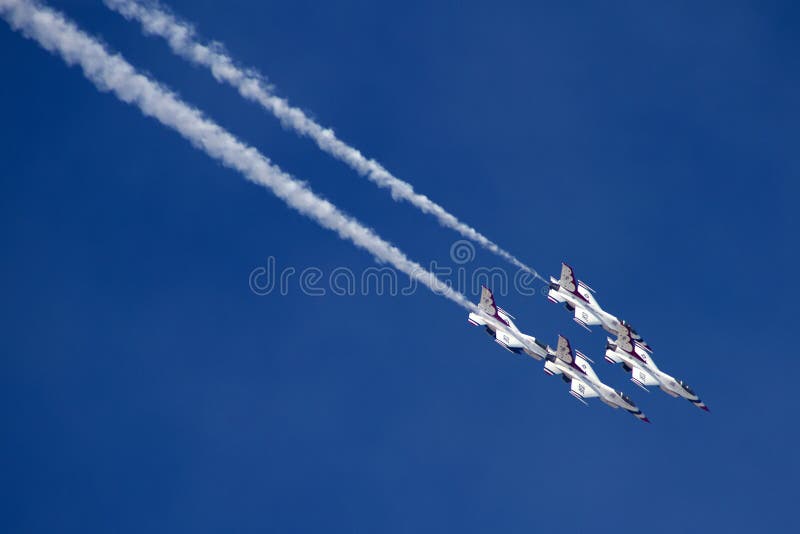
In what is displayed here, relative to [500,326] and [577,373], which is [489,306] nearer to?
[500,326]

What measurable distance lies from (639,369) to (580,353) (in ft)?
17.7

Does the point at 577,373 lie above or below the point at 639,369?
below

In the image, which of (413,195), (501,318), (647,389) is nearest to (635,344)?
(647,389)

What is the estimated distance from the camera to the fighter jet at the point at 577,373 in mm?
137500

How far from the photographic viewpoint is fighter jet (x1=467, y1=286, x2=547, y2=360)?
136125mm

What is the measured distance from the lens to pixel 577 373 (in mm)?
138000

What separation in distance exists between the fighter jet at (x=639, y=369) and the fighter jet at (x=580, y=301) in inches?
39.7

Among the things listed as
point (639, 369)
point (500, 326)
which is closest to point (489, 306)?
point (500, 326)

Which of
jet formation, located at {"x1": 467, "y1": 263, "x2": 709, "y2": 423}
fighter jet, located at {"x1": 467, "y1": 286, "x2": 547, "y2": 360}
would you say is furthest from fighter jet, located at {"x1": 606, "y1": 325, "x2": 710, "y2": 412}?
fighter jet, located at {"x1": 467, "y1": 286, "x2": 547, "y2": 360}

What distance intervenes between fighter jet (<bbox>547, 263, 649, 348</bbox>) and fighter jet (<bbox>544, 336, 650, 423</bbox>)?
3841 millimetres

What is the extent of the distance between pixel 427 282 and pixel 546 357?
10.8m

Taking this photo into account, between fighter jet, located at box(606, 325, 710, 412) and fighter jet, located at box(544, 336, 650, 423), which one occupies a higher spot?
fighter jet, located at box(606, 325, 710, 412)

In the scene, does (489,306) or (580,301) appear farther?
(580,301)

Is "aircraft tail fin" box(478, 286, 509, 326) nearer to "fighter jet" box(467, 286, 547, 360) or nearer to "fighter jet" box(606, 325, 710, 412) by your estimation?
"fighter jet" box(467, 286, 547, 360)
